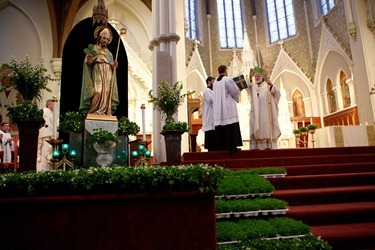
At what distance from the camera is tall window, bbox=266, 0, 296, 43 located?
59.7 feet

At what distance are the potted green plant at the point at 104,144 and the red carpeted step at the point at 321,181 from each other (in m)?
2.63

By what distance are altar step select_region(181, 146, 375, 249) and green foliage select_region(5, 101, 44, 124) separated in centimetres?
288

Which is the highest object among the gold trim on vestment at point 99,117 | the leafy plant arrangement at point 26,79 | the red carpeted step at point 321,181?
the leafy plant arrangement at point 26,79

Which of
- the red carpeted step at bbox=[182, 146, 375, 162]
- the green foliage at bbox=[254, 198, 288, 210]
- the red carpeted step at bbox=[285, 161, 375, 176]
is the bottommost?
the green foliage at bbox=[254, 198, 288, 210]

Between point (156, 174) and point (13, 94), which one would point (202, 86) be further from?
point (156, 174)

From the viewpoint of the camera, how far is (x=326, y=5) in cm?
1535

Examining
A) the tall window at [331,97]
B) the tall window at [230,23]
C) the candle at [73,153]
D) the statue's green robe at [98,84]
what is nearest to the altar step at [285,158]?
the statue's green robe at [98,84]

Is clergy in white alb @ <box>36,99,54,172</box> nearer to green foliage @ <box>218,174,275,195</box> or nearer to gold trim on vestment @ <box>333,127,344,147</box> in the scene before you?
green foliage @ <box>218,174,275,195</box>

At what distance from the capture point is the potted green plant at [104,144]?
4.54m

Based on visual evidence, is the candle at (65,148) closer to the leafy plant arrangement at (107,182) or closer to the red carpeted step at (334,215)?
the leafy plant arrangement at (107,182)

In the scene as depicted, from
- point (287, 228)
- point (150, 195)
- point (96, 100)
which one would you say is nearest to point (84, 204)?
point (150, 195)

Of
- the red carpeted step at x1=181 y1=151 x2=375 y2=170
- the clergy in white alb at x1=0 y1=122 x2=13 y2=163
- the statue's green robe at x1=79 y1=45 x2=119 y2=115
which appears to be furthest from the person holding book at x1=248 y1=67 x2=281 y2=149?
the clergy in white alb at x1=0 y1=122 x2=13 y2=163

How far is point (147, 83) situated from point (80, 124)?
7194 millimetres

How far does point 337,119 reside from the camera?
14.1 metres
